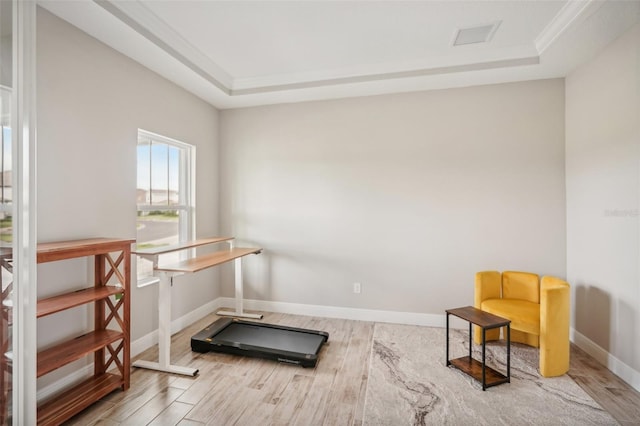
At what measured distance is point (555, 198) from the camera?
322 cm

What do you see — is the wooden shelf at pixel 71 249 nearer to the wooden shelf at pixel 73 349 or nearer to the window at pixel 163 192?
the wooden shelf at pixel 73 349

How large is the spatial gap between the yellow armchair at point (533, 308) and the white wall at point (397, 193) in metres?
0.34

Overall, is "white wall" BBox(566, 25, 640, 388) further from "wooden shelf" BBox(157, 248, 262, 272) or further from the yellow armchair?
"wooden shelf" BBox(157, 248, 262, 272)

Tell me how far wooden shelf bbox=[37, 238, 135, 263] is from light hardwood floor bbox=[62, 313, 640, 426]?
1.05 m

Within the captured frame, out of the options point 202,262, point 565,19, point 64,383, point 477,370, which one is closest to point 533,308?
point 477,370

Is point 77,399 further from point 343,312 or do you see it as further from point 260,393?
point 343,312

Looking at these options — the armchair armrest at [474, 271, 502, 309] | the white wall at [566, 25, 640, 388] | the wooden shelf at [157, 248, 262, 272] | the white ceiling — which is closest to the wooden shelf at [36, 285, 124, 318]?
the wooden shelf at [157, 248, 262, 272]

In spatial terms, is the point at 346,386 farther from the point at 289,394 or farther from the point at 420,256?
the point at 420,256

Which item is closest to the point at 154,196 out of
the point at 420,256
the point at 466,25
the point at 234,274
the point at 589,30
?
the point at 234,274

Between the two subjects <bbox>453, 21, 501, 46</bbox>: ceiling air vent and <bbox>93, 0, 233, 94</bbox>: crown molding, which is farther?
<bbox>453, 21, 501, 46</bbox>: ceiling air vent

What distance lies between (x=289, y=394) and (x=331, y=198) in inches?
87.0

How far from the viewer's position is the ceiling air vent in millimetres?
A: 2621

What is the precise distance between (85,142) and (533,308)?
3.98 metres

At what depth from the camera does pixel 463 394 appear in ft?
7.34
